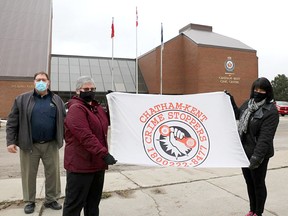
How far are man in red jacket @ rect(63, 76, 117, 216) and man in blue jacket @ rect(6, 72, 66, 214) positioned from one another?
1.18 m

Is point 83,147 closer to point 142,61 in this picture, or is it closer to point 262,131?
point 262,131

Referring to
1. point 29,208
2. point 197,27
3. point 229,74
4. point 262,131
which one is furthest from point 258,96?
point 197,27

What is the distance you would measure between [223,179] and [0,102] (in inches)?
1024

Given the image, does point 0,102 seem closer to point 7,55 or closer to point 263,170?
point 7,55

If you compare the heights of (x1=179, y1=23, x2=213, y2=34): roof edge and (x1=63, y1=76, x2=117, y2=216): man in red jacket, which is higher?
(x1=179, y1=23, x2=213, y2=34): roof edge

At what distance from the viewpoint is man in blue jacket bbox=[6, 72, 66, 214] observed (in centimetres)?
404

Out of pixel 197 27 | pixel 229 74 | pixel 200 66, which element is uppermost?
pixel 197 27

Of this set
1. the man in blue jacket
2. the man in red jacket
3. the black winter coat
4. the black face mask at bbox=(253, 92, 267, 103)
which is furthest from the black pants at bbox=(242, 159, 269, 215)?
the man in blue jacket

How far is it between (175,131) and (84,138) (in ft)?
4.77

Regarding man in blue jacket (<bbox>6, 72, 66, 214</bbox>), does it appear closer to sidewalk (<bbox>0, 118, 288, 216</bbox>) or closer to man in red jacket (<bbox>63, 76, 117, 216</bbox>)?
sidewalk (<bbox>0, 118, 288, 216</bbox>)

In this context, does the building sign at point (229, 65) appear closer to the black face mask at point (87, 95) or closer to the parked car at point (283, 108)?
the parked car at point (283, 108)

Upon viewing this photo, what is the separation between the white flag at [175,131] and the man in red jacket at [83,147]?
574 mm

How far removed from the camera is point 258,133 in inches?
139

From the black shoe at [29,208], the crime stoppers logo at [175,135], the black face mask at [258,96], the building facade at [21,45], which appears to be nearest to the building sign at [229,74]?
the building facade at [21,45]
